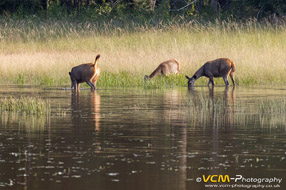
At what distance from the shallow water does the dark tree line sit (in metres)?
27.7

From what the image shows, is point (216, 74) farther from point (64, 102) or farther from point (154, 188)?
point (154, 188)

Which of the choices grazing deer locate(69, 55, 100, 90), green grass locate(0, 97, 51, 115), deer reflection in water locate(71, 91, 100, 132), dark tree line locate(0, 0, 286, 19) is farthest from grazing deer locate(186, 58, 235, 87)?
dark tree line locate(0, 0, 286, 19)

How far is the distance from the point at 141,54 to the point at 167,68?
9.71ft

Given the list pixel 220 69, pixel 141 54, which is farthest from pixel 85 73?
pixel 141 54

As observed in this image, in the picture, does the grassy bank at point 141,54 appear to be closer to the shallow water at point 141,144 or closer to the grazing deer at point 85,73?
the grazing deer at point 85,73

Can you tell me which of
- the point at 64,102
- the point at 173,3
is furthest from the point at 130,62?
the point at 173,3

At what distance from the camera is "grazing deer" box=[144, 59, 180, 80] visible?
2291cm

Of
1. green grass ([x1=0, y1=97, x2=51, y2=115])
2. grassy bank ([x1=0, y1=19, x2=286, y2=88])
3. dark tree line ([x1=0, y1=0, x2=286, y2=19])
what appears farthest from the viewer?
dark tree line ([x1=0, y1=0, x2=286, y2=19])

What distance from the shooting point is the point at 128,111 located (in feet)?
45.2

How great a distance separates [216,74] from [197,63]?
9.26 feet

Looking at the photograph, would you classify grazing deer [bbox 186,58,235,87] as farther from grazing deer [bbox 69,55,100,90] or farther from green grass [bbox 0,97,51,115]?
green grass [bbox 0,97,51,115]

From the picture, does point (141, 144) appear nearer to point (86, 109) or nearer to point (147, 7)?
point (86, 109)

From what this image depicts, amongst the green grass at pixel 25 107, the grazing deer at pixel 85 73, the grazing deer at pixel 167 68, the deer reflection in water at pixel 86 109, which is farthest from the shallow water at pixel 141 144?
the grazing deer at pixel 167 68

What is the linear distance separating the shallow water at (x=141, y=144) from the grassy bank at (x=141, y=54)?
7511mm
